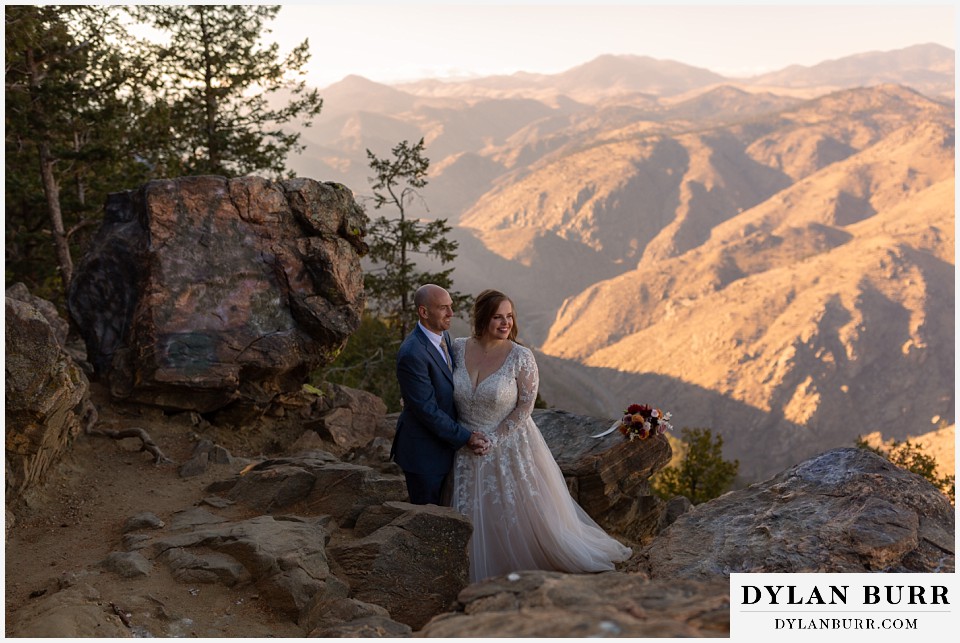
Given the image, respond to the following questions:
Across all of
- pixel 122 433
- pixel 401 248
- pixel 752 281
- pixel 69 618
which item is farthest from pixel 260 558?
pixel 752 281

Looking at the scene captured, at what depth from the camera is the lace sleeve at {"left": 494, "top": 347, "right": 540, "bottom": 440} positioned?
6.74 m

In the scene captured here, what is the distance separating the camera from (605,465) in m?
10.4

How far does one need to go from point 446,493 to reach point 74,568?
364 cm

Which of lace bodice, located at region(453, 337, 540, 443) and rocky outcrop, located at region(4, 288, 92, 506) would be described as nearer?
lace bodice, located at region(453, 337, 540, 443)

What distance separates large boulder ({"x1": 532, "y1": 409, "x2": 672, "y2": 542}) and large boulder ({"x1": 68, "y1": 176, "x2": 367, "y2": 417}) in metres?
4.24

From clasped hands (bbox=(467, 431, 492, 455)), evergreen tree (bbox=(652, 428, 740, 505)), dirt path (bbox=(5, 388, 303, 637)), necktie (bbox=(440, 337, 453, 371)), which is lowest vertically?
evergreen tree (bbox=(652, 428, 740, 505))

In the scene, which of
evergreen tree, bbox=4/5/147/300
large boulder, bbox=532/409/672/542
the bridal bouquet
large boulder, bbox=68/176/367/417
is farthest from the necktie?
evergreen tree, bbox=4/5/147/300

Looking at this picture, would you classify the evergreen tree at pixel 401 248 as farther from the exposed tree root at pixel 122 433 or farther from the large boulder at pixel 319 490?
the large boulder at pixel 319 490

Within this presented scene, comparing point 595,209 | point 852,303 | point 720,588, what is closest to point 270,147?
point 720,588

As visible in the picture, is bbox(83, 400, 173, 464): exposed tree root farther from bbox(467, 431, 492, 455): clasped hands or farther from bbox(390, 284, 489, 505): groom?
bbox(467, 431, 492, 455): clasped hands

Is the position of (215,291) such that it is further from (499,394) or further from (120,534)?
(499,394)

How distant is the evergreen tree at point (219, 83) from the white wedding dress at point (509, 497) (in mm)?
20529

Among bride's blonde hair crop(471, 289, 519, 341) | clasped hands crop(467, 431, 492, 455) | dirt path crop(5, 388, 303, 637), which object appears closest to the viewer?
dirt path crop(5, 388, 303, 637)

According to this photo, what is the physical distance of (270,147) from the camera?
27.1 metres
